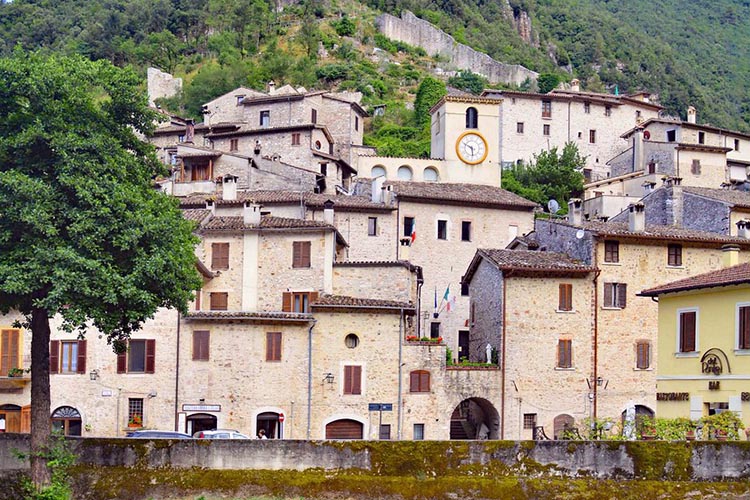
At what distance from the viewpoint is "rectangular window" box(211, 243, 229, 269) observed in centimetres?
4969

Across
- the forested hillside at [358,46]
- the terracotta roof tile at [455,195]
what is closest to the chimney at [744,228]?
the terracotta roof tile at [455,195]

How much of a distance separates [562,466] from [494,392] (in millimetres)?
20070

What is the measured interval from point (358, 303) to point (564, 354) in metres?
9.53

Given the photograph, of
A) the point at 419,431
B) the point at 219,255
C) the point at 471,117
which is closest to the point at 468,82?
the point at 471,117

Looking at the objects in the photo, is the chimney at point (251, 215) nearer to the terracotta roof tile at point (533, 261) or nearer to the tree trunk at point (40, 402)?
the terracotta roof tile at point (533, 261)

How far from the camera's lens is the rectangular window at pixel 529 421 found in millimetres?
47000

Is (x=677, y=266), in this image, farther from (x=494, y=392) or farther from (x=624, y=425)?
(x=624, y=425)

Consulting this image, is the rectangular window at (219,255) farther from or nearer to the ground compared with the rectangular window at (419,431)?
farther from the ground

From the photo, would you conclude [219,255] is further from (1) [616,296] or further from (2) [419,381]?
(1) [616,296]

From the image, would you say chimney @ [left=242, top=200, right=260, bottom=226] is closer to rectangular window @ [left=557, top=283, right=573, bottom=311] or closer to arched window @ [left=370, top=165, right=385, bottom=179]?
rectangular window @ [left=557, top=283, right=573, bottom=311]

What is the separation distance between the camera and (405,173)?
235 feet

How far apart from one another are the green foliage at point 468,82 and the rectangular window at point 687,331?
83.2 meters

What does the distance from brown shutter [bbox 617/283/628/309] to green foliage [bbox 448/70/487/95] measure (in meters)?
69.0

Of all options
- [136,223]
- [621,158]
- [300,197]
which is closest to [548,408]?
[300,197]
